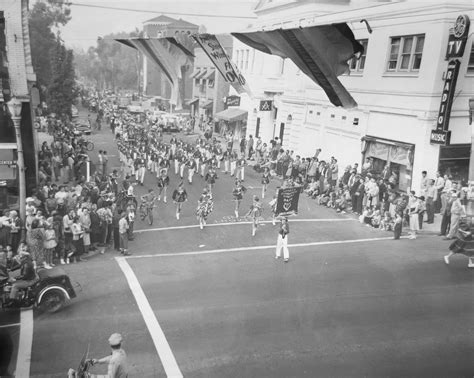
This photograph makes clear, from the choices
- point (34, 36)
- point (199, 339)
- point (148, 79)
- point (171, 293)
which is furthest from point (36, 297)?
point (148, 79)

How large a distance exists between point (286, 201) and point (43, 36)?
148 ft

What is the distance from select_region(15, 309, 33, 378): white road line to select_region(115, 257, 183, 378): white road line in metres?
2.52

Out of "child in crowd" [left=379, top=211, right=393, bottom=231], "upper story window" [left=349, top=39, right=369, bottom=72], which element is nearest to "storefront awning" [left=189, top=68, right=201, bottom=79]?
"upper story window" [left=349, top=39, right=369, bottom=72]

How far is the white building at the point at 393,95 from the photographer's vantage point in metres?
20.4

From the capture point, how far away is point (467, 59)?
1927 centimetres

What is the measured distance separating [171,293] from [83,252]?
15.5 ft

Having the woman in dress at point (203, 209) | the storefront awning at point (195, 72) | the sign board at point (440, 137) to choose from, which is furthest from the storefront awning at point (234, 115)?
the woman in dress at point (203, 209)

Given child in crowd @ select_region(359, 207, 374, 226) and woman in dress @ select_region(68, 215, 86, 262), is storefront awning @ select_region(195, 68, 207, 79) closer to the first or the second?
child in crowd @ select_region(359, 207, 374, 226)

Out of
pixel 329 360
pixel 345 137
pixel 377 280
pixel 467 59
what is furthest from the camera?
pixel 345 137

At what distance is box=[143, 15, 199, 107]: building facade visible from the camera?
5722 cm

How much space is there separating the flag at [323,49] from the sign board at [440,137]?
3901 mm

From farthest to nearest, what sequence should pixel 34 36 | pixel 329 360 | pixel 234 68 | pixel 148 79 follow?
pixel 148 79 < pixel 34 36 < pixel 234 68 < pixel 329 360

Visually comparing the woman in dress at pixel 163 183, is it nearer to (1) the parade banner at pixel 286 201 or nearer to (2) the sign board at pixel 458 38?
(1) the parade banner at pixel 286 201

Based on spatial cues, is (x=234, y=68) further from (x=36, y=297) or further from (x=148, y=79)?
(x=148, y=79)
